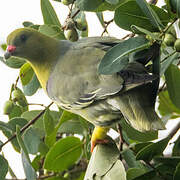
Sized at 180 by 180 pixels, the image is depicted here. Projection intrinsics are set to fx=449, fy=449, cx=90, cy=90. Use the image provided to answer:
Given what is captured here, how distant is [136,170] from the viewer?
1.24 m

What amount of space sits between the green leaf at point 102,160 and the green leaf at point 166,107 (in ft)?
1.58

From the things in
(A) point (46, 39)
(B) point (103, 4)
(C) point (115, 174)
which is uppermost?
(B) point (103, 4)

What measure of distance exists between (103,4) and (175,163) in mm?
569

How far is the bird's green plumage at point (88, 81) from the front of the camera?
1.28 metres

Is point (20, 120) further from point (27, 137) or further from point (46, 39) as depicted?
point (46, 39)

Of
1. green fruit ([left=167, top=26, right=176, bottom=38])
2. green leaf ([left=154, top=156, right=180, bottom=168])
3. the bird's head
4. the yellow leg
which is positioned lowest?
the yellow leg

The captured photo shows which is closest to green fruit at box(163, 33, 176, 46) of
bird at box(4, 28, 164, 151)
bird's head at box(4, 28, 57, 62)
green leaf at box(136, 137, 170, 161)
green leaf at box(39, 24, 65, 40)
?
bird at box(4, 28, 164, 151)

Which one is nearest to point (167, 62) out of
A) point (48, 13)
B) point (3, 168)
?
point (48, 13)

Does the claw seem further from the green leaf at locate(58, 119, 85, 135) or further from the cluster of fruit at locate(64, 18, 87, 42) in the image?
the cluster of fruit at locate(64, 18, 87, 42)

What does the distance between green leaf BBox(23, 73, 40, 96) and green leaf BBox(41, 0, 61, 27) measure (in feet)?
0.74

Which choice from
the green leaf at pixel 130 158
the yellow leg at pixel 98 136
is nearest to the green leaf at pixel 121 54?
the green leaf at pixel 130 158

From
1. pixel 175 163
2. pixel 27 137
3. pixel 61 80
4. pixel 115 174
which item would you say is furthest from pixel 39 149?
pixel 175 163

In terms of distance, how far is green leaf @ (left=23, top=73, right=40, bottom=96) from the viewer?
5.47 ft

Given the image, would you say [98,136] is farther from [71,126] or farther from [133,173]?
[133,173]
